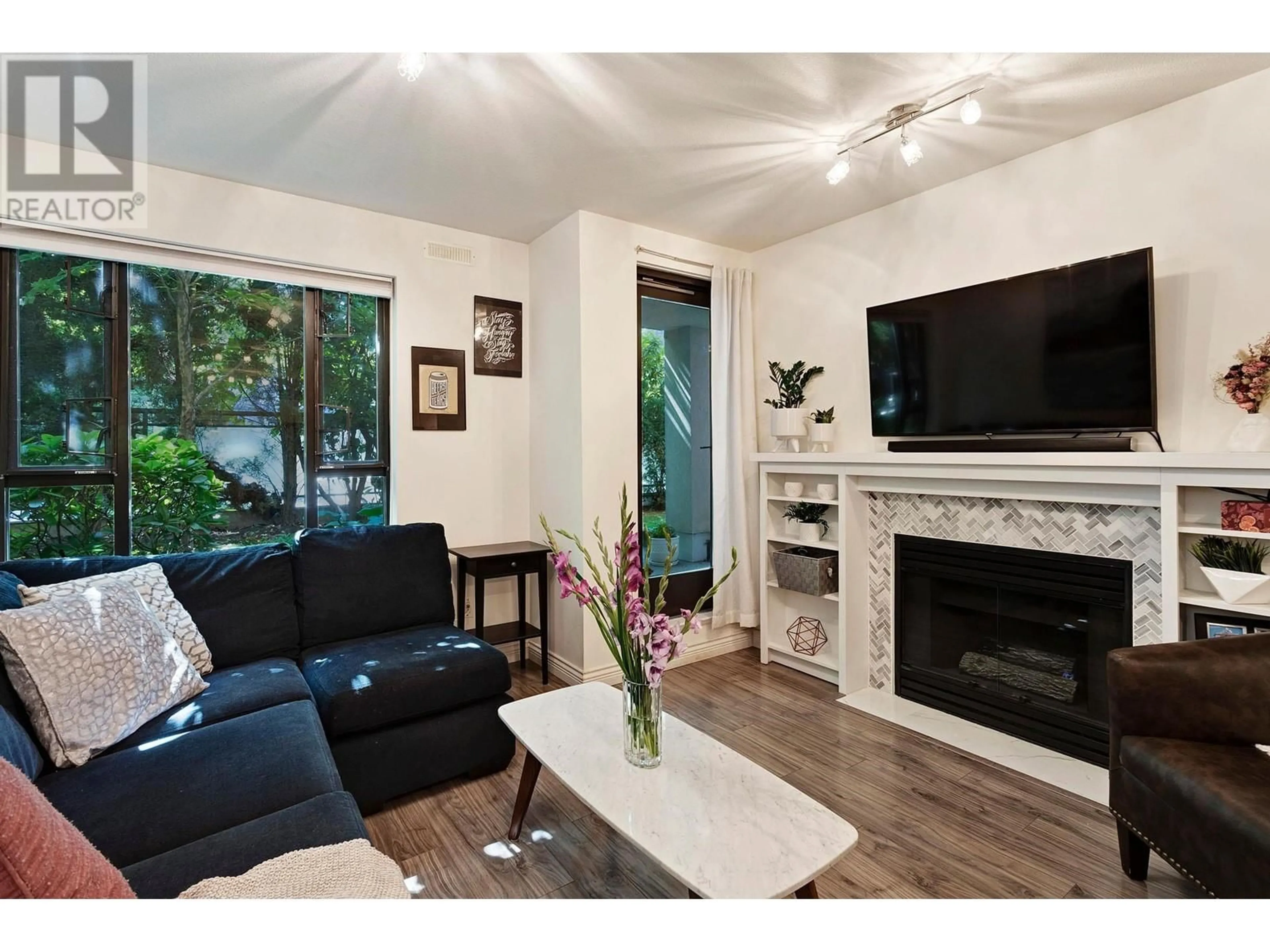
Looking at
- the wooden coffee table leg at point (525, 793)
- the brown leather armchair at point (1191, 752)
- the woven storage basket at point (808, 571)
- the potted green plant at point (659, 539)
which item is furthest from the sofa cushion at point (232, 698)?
the brown leather armchair at point (1191, 752)

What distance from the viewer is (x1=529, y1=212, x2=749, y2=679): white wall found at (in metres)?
3.21

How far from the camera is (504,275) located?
3.61 meters

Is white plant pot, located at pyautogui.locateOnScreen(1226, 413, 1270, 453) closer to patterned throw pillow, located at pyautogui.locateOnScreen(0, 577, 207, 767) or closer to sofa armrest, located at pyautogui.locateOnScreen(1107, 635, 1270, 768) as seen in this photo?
sofa armrest, located at pyautogui.locateOnScreen(1107, 635, 1270, 768)

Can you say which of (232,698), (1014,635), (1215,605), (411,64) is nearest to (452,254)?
(411,64)

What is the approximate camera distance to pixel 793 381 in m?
3.56

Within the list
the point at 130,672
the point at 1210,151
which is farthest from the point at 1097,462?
the point at 130,672

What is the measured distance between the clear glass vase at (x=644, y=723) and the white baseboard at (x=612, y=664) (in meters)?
1.52

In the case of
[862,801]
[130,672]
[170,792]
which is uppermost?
[130,672]

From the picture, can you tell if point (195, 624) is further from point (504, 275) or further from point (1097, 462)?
point (1097, 462)

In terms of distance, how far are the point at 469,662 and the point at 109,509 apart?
186 centimetres

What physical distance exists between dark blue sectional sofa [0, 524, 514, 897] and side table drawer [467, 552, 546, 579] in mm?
201

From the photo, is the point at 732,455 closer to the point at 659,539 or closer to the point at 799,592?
the point at 659,539

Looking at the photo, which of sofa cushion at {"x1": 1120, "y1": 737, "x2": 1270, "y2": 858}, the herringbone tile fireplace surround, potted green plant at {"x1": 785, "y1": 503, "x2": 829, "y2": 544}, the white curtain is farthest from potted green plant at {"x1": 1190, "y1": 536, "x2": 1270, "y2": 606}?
the white curtain

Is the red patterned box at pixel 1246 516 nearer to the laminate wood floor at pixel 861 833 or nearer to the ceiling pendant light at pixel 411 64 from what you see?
the laminate wood floor at pixel 861 833
